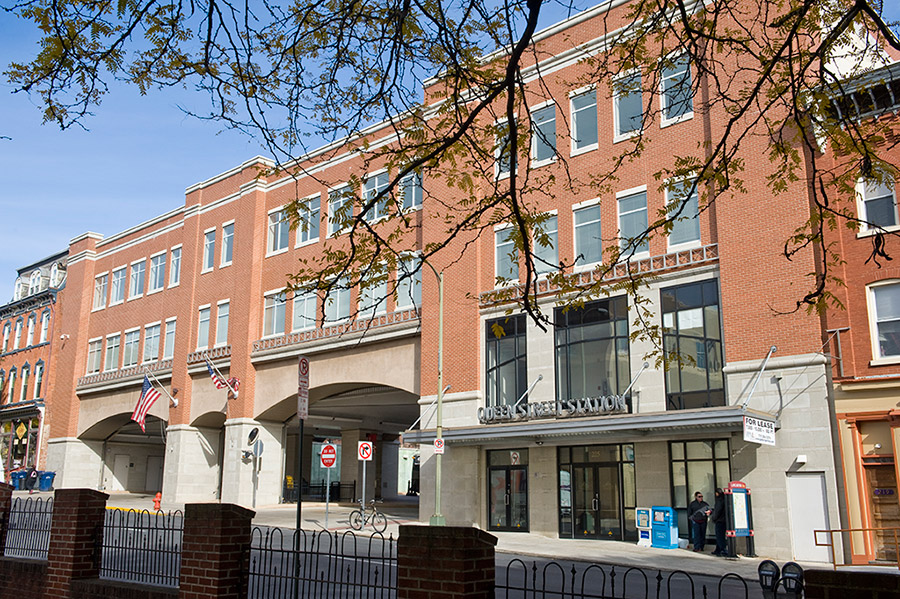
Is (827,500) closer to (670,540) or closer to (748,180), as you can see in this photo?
(670,540)

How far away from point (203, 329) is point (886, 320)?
107ft

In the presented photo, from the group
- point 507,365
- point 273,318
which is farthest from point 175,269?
point 507,365

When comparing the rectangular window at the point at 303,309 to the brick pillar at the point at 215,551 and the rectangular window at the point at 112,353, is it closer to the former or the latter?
the rectangular window at the point at 112,353

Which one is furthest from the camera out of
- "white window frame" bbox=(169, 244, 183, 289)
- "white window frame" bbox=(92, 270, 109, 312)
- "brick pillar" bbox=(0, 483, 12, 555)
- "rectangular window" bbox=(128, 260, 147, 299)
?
"white window frame" bbox=(92, 270, 109, 312)

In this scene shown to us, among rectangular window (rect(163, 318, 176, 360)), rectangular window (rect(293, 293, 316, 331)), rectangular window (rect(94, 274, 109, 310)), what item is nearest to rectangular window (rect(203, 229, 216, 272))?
rectangular window (rect(163, 318, 176, 360))

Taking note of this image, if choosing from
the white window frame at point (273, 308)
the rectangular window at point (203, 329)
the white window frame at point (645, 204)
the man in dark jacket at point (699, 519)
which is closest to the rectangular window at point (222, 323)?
the rectangular window at point (203, 329)

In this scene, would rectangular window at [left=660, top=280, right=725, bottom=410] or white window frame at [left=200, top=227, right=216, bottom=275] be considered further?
white window frame at [left=200, top=227, right=216, bottom=275]

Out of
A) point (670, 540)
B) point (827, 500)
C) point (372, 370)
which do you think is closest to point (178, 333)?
point (372, 370)

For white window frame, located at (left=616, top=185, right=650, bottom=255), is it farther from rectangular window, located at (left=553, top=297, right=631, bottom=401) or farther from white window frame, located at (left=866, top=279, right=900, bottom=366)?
white window frame, located at (left=866, top=279, right=900, bottom=366)

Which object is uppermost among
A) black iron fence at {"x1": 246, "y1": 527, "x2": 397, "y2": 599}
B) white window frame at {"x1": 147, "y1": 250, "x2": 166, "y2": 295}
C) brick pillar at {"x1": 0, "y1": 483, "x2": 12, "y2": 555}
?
white window frame at {"x1": 147, "y1": 250, "x2": 166, "y2": 295}

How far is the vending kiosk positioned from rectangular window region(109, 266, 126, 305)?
36842mm

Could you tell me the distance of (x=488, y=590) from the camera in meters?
6.43

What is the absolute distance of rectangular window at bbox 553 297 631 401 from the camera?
999 inches

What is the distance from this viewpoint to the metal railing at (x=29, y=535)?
11.9m
